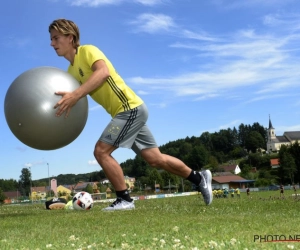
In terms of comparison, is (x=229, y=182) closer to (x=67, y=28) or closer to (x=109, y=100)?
(x=109, y=100)

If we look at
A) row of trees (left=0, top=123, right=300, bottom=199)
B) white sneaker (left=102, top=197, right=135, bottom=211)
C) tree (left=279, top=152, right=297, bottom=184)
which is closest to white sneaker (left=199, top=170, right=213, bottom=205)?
white sneaker (left=102, top=197, right=135, bottom=211)

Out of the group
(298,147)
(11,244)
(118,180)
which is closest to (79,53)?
(118,180)

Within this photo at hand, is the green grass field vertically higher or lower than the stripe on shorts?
lower

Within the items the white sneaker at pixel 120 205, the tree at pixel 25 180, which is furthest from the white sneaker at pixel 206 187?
the tree at pixel 25 180

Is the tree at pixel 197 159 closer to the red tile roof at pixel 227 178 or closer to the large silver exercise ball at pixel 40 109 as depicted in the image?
the red tile roof at pixel 227 178

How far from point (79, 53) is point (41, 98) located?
1.12 metres

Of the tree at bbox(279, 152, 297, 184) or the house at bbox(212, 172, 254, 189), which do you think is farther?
the house at bbox(212, 172, 254, 189)

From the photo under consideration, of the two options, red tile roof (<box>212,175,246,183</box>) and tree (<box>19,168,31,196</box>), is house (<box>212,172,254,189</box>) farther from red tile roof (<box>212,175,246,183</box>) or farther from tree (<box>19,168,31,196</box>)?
tree (<box>19,168,31,196</box>)

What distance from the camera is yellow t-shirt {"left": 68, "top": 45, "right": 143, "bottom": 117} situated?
6836 mm

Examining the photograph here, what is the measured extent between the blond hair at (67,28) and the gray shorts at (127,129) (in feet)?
4.67

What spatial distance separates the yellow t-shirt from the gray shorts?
0.35 ft

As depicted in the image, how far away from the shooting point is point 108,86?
22.4ft

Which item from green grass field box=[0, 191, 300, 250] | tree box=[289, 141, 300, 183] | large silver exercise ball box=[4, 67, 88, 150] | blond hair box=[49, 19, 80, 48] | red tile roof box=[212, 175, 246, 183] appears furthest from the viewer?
red tile roof box=[212, 175, 246, 183]

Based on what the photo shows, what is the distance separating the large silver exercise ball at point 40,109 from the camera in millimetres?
6285
